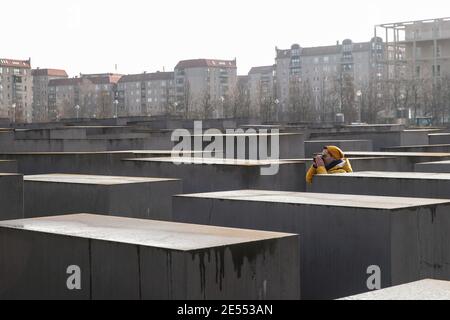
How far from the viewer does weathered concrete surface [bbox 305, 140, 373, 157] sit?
17781 mm

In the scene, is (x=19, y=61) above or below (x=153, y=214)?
above

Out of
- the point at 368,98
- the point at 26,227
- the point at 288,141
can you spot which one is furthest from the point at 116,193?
the point at 368,98

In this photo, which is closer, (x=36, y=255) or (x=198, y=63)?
(x=36, y=255)

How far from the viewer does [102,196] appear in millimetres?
9141

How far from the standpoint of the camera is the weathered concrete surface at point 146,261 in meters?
5.23

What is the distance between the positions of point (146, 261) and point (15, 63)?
481 ft

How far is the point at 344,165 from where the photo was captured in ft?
34.8

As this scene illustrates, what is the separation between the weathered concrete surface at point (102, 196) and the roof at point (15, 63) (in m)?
139

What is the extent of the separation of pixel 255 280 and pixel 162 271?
67 centimetres

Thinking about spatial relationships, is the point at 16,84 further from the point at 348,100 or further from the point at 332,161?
the point at 332,161

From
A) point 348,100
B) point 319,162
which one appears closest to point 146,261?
point 319,162

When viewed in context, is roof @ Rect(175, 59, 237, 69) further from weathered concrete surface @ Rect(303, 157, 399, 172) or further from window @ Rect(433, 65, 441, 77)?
weathered concrete surface @ Rect(303, 157, 399, 172)

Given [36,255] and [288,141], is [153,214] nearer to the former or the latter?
[36,255]

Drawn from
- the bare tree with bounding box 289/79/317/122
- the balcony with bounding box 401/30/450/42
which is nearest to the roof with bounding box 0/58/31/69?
the bare tree with bounding box 289/79/317/122
